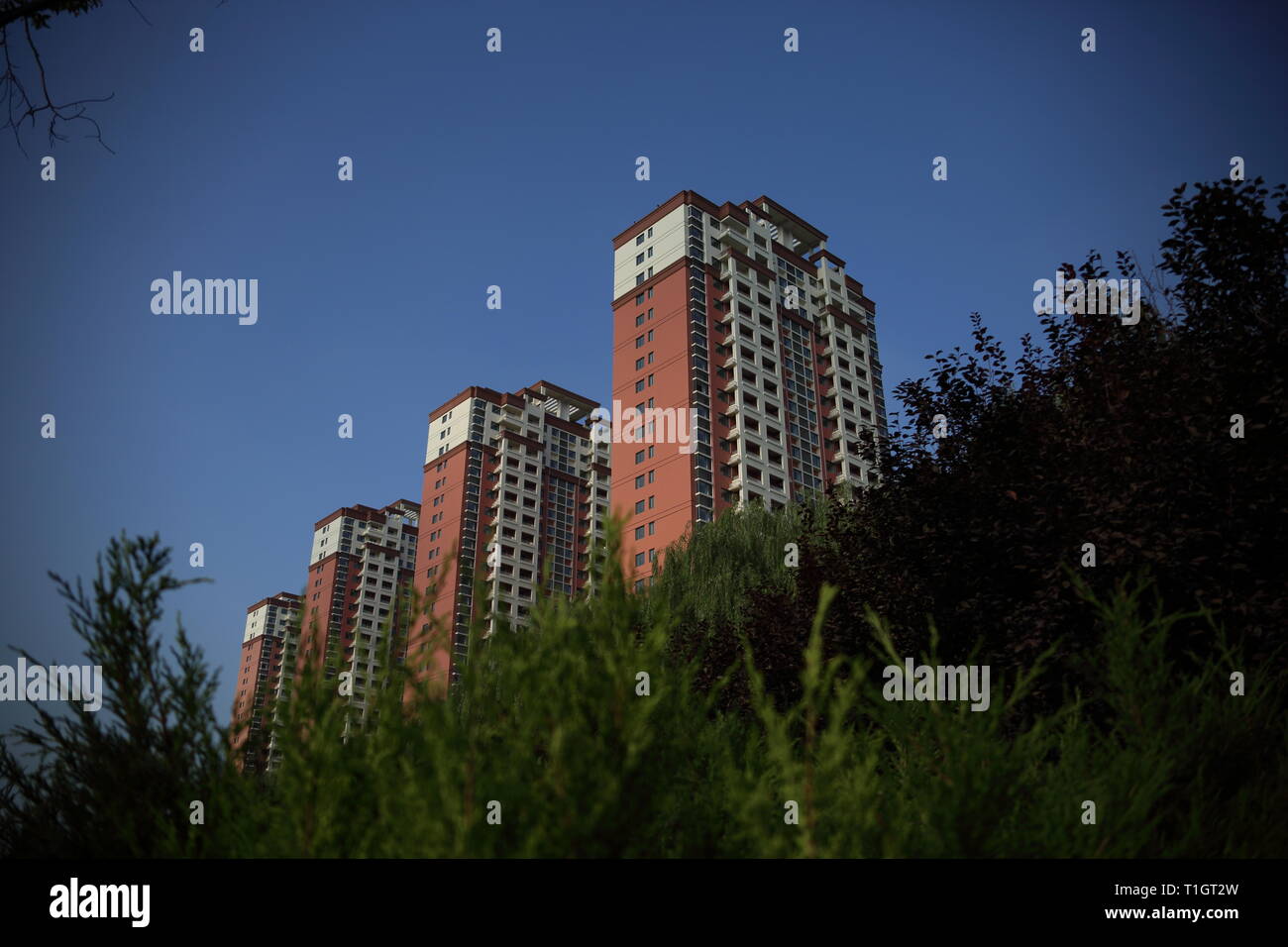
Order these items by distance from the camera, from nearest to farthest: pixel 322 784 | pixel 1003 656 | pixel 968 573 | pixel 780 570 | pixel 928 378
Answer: pixel 322 784 < pixel 1003 656 < pixel 968 573 < pixel 928 378 < pixel 780 570

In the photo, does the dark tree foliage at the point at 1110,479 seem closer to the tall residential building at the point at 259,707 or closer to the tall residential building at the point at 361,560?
the tall residential building at the point at 259,707

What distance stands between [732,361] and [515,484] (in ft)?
107

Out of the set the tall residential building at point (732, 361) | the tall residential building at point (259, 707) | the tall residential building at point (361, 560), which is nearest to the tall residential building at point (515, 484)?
the tall residential building at point (361, 560)

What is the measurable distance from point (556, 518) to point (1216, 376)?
78.4 meters

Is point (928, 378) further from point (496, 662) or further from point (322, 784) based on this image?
point (322, 784)

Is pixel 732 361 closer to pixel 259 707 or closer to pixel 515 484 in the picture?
pixel 515 484

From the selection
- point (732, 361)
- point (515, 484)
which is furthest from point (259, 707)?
point (515, 484)

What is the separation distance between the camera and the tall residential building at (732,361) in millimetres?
52781

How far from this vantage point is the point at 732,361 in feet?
186

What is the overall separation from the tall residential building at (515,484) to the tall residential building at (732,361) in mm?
23569

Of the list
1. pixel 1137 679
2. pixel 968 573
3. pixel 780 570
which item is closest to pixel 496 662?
pixel 1137 679

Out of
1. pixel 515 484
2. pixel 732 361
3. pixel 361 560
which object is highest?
pixel 732 361

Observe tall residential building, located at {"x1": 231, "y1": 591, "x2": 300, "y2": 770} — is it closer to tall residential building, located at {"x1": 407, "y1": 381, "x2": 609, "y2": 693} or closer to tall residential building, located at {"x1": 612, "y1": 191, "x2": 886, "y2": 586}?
tall residential building, located at {"x1": 612, "y1": 191, "x2": 886, "y2": 586}
